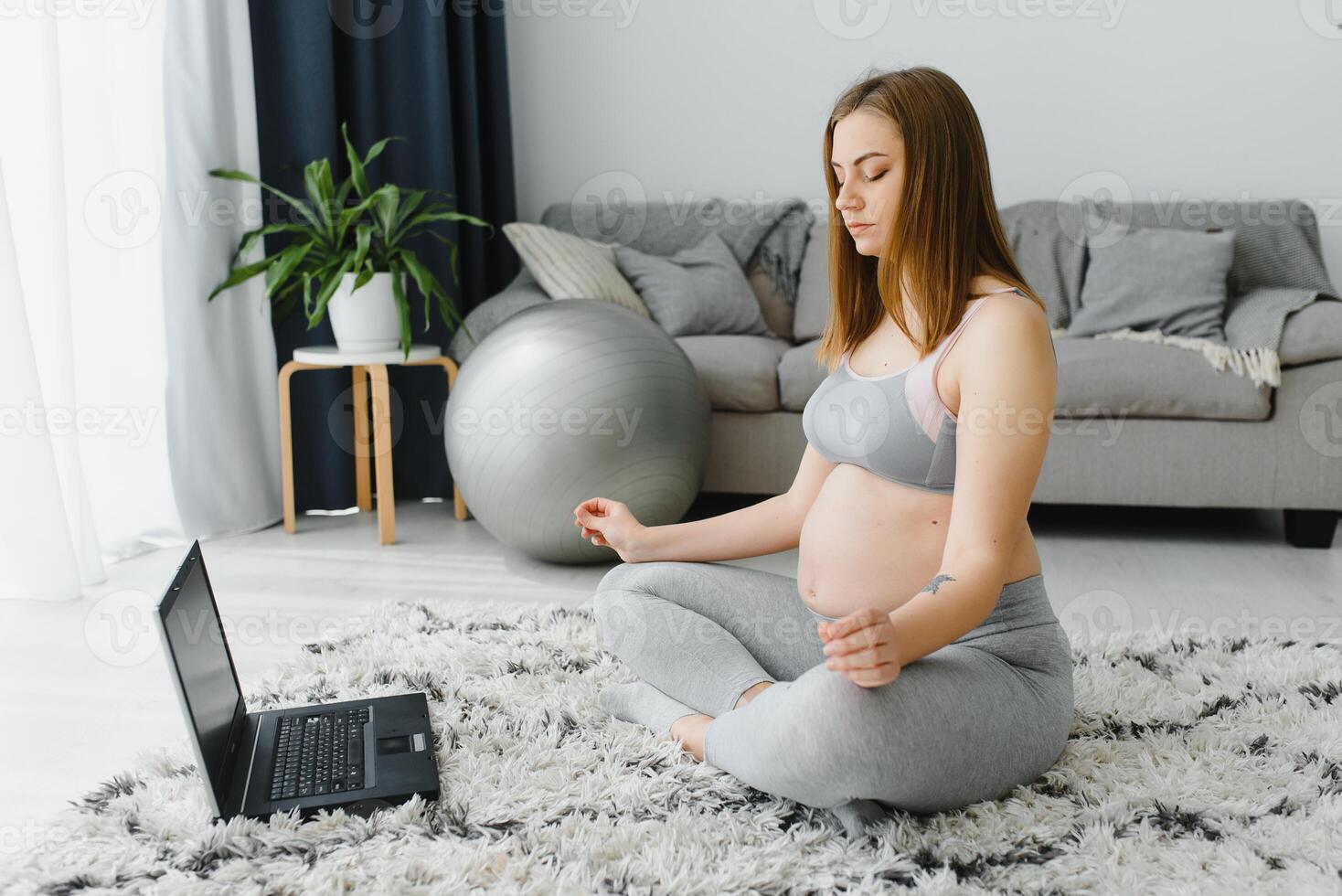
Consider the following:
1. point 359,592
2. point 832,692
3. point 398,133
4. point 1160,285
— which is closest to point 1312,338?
point 1160,285

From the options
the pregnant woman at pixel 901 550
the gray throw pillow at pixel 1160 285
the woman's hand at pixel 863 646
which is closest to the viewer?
the woman's hand at pixel 863 646

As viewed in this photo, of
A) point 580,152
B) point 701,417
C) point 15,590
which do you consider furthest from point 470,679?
point 580,152

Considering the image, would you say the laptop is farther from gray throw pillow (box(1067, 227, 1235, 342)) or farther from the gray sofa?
gray throw pillow (box(1067, 227, 1235, 342))

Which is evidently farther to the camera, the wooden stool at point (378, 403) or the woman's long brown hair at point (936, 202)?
the wooden stool at point (378, 403)

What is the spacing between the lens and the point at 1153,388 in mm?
2838

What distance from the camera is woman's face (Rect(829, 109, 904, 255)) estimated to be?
1.37m

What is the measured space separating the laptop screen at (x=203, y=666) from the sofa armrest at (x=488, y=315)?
5.34 ft

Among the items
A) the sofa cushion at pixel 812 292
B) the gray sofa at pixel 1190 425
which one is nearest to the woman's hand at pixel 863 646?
the gray sofa at pixel 1190 425

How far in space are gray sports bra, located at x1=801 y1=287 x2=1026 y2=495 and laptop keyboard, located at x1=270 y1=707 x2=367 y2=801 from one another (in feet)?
2.39

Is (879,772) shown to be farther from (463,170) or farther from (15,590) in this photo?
(463,170)

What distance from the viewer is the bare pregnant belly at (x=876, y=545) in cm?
141

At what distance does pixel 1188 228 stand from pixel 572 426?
6.56 ft

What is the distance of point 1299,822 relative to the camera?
139cm

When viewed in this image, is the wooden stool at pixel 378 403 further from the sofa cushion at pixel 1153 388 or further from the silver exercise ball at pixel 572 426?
the sofa cushion at pixel 1153 388
